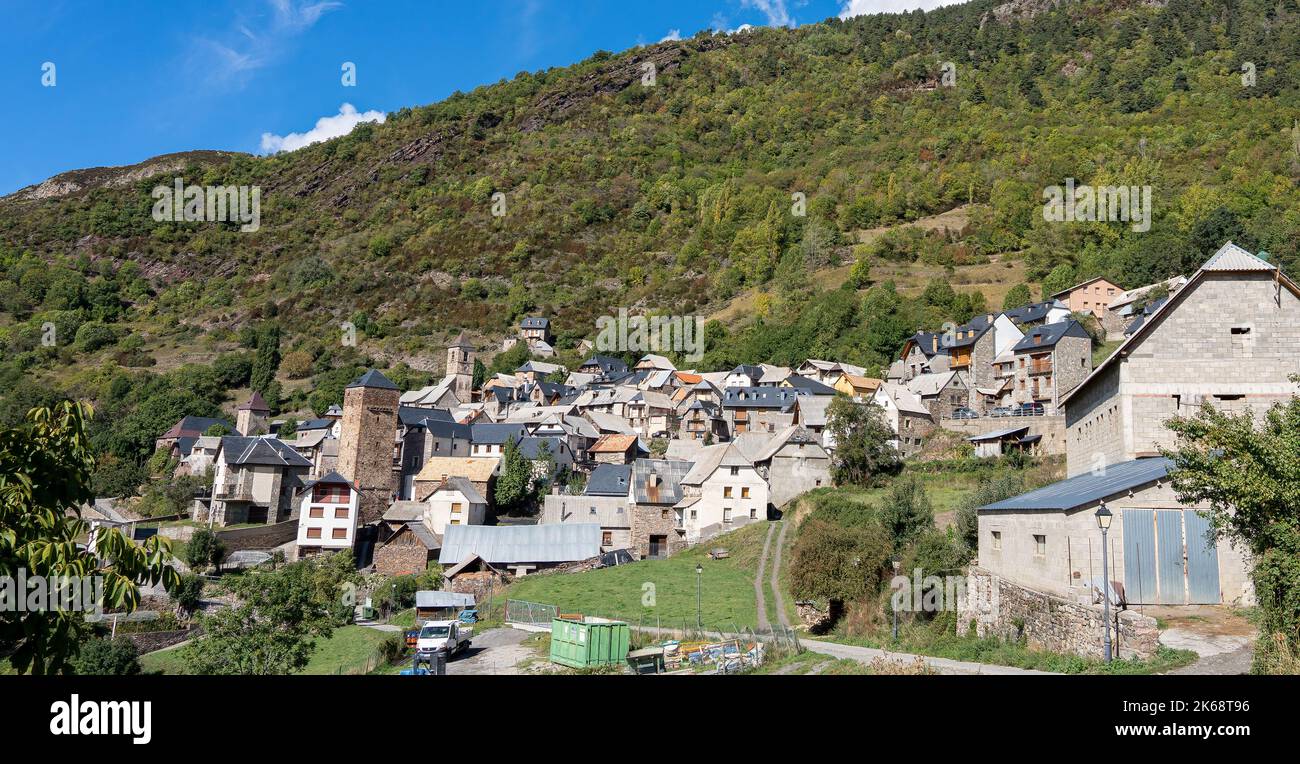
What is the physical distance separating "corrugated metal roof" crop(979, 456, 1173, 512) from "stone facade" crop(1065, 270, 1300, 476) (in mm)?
2591

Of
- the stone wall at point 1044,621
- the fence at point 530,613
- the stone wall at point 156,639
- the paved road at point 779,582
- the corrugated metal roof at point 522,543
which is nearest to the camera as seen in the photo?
the stone wall at point 1044,621

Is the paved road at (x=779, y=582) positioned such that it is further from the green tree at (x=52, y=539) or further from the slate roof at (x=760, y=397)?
the slate roof at (x=760, y=397)

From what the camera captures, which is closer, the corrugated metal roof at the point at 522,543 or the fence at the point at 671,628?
the fence at the point at 671,628

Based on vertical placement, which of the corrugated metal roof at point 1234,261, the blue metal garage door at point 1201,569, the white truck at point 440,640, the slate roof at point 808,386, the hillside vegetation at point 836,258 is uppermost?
the hillside vegetation at point 836,258

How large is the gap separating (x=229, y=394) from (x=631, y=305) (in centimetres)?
7481

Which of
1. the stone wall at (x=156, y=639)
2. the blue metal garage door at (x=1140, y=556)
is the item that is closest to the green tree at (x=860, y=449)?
the blue metal garage door at (x=1140, y=556)

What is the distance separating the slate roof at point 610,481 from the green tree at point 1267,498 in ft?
148

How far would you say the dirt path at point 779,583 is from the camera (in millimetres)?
32562

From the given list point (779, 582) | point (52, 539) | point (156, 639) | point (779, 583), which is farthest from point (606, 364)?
point (52, 539)

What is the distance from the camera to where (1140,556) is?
1973cm

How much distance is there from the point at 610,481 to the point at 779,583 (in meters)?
22.6

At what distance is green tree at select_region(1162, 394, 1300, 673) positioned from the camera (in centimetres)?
1229

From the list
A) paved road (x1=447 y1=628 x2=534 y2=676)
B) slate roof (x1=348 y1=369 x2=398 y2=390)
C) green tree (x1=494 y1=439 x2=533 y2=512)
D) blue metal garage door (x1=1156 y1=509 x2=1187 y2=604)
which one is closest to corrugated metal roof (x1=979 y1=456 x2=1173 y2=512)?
blue metal garage door (x1=1156 y1=509 x2=1187 y2=604)

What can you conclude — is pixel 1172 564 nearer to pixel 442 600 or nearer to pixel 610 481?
pixel 442 600
